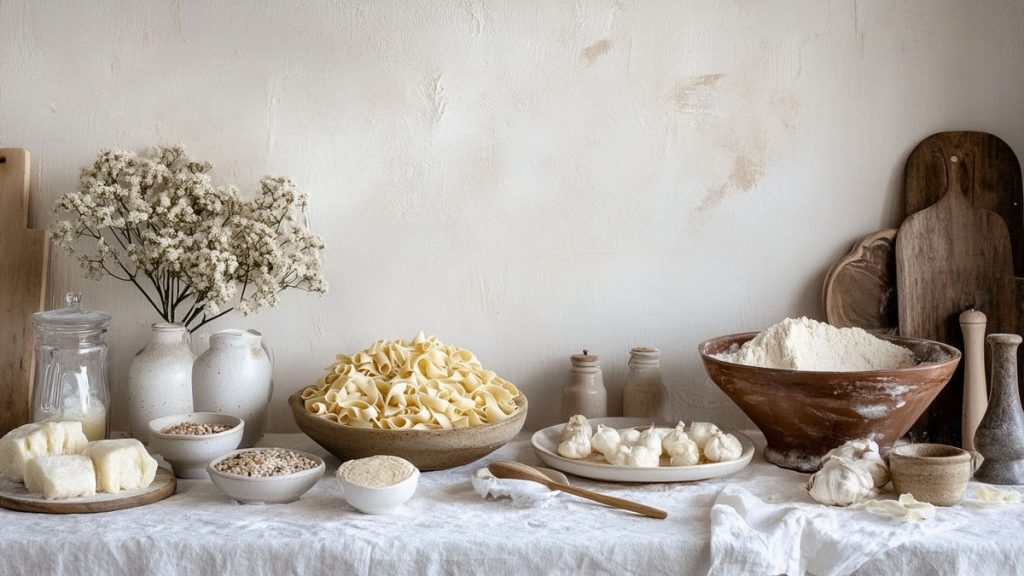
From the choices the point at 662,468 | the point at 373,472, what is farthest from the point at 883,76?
the point at 373,472

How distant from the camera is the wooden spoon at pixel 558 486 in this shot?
142cm

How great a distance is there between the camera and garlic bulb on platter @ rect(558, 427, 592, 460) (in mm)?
1620

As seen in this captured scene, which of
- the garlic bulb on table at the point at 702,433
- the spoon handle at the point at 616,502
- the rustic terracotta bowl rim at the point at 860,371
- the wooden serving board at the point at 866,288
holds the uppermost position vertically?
the wooden serving board at the point at 866,288

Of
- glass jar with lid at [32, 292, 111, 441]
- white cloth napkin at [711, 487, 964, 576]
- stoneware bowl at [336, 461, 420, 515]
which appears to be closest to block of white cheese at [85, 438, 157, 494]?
glass jar with lid at [32, 292, 111, 441]

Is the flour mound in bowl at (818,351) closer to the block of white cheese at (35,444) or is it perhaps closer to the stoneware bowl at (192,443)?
the stoneware bowl at (192,443)

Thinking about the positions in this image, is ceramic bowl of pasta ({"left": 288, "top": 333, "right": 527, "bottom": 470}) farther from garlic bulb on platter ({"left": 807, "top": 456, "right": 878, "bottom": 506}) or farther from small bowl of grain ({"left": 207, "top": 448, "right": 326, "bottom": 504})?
garlic bulb on platter ({"left": 807, "top": 456, "right": 878, "bottom": 506})

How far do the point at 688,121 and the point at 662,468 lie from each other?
0.83 meters

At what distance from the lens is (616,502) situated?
1440 millimetres

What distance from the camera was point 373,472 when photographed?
56.7 inches

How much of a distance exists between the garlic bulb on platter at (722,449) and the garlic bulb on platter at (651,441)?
9cm

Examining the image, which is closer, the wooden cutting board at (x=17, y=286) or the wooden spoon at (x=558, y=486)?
the wooden spoon at (x=558, y=486)

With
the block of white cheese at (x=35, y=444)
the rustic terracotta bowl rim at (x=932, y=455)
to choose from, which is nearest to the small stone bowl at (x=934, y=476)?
the rustic terracotta bowl rim at (x=932, y=455)

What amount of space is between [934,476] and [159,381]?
4.69 ft

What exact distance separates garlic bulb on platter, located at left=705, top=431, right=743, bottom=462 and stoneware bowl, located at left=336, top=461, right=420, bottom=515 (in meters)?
0.55
